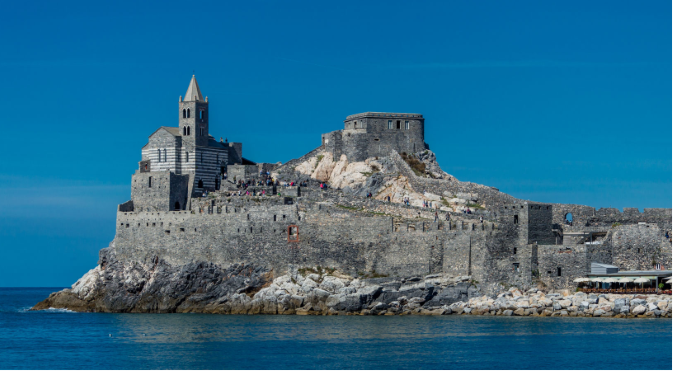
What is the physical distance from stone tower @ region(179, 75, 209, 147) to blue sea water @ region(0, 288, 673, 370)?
70.0 ft

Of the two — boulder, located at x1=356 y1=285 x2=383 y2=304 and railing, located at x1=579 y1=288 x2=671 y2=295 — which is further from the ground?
railing, located at x1=579 y1=288 x2=671 y2=295

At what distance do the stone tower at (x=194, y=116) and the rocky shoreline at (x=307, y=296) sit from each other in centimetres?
1184

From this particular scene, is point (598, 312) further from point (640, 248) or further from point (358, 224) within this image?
point (358, 224)

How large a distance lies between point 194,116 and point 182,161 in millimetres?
3818

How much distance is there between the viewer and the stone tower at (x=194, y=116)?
3654 inches

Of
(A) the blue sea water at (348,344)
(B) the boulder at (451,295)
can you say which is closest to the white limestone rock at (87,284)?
(A) the blue sea water at (348,344)

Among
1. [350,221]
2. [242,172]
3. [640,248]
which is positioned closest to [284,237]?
[350,221]

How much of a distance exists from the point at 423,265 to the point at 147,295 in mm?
22621

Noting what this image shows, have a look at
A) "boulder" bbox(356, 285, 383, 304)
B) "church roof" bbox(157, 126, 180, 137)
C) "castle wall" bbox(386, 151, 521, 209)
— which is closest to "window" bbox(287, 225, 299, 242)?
"boulder" bbox(356, 285, 383, 304)

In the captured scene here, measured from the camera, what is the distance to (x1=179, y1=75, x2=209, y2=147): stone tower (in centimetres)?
9281

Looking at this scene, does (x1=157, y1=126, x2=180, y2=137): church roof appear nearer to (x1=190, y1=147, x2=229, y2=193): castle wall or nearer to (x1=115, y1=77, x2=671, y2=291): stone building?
(x1=115, y1=77, x2=671, y2=291): stone building

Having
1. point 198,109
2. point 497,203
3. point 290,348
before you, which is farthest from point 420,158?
point 290,348

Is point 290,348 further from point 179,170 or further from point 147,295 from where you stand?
point 179,170

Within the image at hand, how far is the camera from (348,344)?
60156 mm
